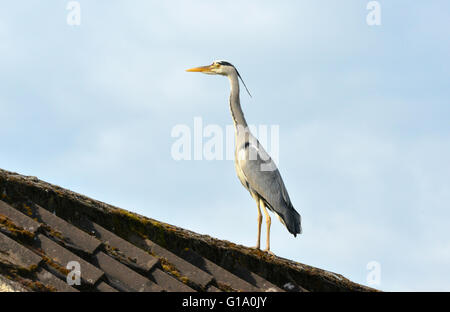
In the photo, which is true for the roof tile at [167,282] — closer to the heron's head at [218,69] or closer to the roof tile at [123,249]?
the roof tile at [123,249]

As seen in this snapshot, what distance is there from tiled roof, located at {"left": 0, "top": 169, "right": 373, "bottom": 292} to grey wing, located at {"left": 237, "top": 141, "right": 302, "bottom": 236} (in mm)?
2525

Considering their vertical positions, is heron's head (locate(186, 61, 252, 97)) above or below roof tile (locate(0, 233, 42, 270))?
above

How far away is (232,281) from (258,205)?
4419 mm

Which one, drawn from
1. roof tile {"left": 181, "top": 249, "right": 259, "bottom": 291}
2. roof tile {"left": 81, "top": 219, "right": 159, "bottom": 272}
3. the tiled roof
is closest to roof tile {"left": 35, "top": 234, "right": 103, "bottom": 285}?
the tiled roof

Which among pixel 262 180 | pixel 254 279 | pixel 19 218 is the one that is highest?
pixel 262 180

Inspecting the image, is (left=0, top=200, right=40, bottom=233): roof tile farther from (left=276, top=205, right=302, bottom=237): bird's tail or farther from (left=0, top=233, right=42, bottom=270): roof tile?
(left=276, top=205, right=302, bottom=237): bird's tail

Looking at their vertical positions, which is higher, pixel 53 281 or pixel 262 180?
pixel 262 180

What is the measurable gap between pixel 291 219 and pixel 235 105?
2049mm

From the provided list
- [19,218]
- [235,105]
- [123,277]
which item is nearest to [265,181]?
[235,105]

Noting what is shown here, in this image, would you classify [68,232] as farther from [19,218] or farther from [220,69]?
[220,69]

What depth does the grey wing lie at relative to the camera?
33.0 feet

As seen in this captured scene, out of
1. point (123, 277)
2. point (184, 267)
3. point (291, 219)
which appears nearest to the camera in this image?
point (123, 277)

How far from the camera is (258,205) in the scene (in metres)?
10.3

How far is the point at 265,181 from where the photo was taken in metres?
10.1
